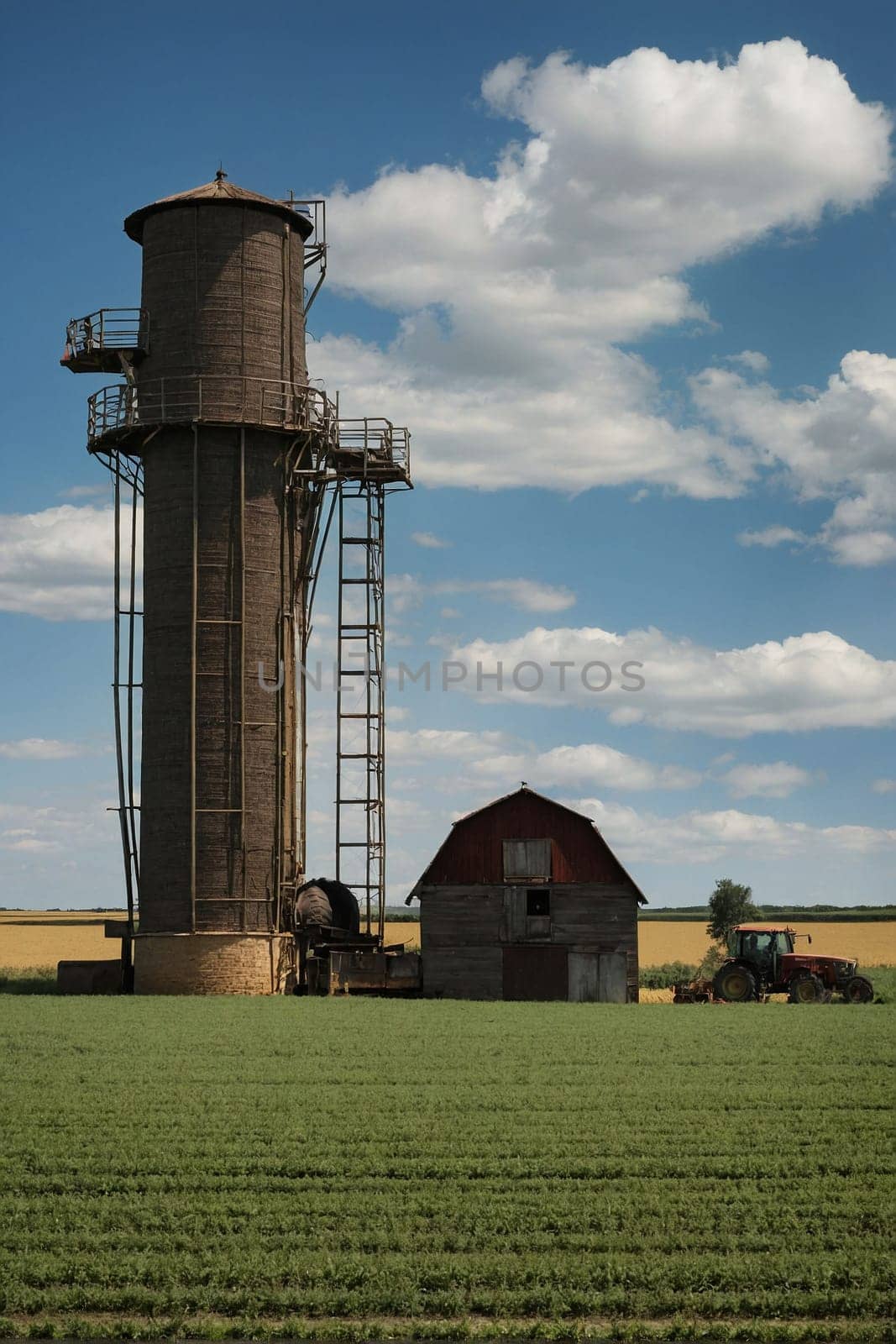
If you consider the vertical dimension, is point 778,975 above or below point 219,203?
below

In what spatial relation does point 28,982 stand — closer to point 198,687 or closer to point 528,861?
point 198,687

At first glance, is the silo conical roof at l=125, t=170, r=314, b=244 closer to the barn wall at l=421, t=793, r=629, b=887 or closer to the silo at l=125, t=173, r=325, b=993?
the silo at l=125, t=173, r=325, b=993

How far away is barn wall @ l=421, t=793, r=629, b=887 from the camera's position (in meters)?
46.5

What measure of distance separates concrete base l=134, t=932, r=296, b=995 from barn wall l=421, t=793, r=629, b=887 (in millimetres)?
5082

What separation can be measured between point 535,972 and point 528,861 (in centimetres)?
312

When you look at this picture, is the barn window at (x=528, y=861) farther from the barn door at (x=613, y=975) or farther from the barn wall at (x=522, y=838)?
the barn door at (x=613, y=975)

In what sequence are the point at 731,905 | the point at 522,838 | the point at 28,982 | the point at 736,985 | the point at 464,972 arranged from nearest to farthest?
the point at 736,985 < the point at 464,972 < the point at 522,838 < the point at 28,982 < the point at 731,905

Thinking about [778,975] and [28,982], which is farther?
[28,982]

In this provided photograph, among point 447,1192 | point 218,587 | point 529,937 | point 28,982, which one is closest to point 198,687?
point 218,587

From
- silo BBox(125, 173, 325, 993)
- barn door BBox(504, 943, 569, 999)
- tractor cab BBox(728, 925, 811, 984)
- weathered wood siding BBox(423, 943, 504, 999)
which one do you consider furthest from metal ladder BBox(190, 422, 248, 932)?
tractor cab BBox(728, 925, 811, 984)

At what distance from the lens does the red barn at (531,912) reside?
46.2 metres

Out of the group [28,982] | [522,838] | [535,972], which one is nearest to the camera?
[535,972]

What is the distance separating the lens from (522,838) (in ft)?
153

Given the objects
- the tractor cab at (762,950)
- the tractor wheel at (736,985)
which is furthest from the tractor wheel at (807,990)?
the tractor wheel at (736,985)
